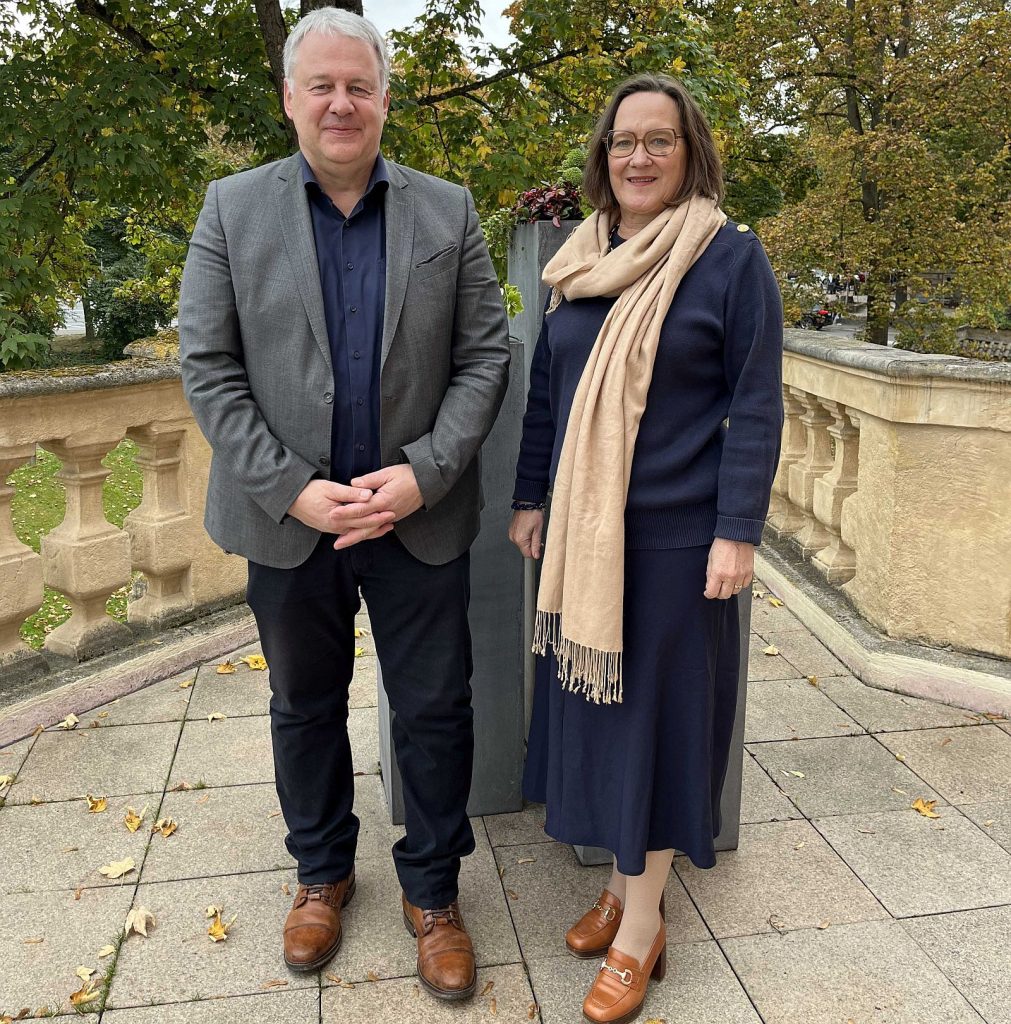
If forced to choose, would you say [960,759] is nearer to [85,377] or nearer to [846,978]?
[846,978]

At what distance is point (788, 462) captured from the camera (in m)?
5.35

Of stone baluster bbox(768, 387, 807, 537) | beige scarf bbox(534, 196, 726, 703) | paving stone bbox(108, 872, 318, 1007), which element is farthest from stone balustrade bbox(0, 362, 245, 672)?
stone baluster bbox(768, 387, 807, 537)

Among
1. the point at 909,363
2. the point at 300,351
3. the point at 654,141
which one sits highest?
the point at 654,141

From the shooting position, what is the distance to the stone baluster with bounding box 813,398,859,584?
183 inches

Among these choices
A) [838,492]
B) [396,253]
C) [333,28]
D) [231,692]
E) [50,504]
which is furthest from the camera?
[50,504]

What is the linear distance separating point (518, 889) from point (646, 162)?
2.01m

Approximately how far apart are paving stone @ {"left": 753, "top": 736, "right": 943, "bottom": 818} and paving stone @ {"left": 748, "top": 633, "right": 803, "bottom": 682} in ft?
1.87

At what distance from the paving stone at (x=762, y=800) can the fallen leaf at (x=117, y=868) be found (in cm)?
191

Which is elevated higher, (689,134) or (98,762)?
(689,134)

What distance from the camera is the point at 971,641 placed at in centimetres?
411

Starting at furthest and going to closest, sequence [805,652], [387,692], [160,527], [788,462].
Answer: [788,462] < [805,652] < [160,527] < [387,692]

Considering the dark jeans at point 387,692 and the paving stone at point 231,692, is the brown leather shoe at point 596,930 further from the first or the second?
the paving stone at point 231,692

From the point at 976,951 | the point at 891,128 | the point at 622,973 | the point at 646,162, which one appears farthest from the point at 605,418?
the point at 891,128

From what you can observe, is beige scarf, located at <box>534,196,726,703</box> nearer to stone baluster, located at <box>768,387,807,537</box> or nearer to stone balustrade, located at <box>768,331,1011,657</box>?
stone balustrade, located at <box>768,331,1011,657</box>
